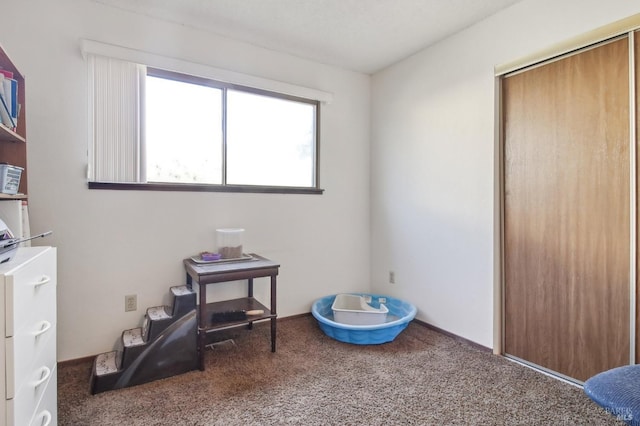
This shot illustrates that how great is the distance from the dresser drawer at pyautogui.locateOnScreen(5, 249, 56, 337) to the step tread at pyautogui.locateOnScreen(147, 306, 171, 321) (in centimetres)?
78

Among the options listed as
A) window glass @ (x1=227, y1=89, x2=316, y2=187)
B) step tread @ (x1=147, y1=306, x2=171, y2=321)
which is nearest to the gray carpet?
step tread @ (x1=147, y1=306, x2=171, y2=321)

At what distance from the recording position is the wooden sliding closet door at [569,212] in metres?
1.80

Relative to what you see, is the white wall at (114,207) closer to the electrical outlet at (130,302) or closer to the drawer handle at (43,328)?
the electrical outlet at (130,302)

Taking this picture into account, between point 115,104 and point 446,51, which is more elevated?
point 446,51

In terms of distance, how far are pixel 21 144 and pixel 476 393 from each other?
2777mm

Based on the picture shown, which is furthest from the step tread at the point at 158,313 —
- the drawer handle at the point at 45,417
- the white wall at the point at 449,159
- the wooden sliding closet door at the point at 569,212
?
the wooden sliding closet door at the point at 569,212

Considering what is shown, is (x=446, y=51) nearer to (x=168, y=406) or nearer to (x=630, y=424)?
(x=630, y=424)

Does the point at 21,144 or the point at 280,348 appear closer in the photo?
the point at 21,144

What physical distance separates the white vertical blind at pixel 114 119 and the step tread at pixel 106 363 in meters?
1.12

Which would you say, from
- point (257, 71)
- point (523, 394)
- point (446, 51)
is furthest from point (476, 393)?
point (257, 71)

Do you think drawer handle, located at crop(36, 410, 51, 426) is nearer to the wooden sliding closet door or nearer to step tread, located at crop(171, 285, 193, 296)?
step tread, located at crop(171, 285, 193, 296)

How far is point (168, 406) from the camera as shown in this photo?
174 centimetres

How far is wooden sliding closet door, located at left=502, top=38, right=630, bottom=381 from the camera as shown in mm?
1804

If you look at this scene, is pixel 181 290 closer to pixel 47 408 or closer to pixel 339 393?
pixel 47 408
